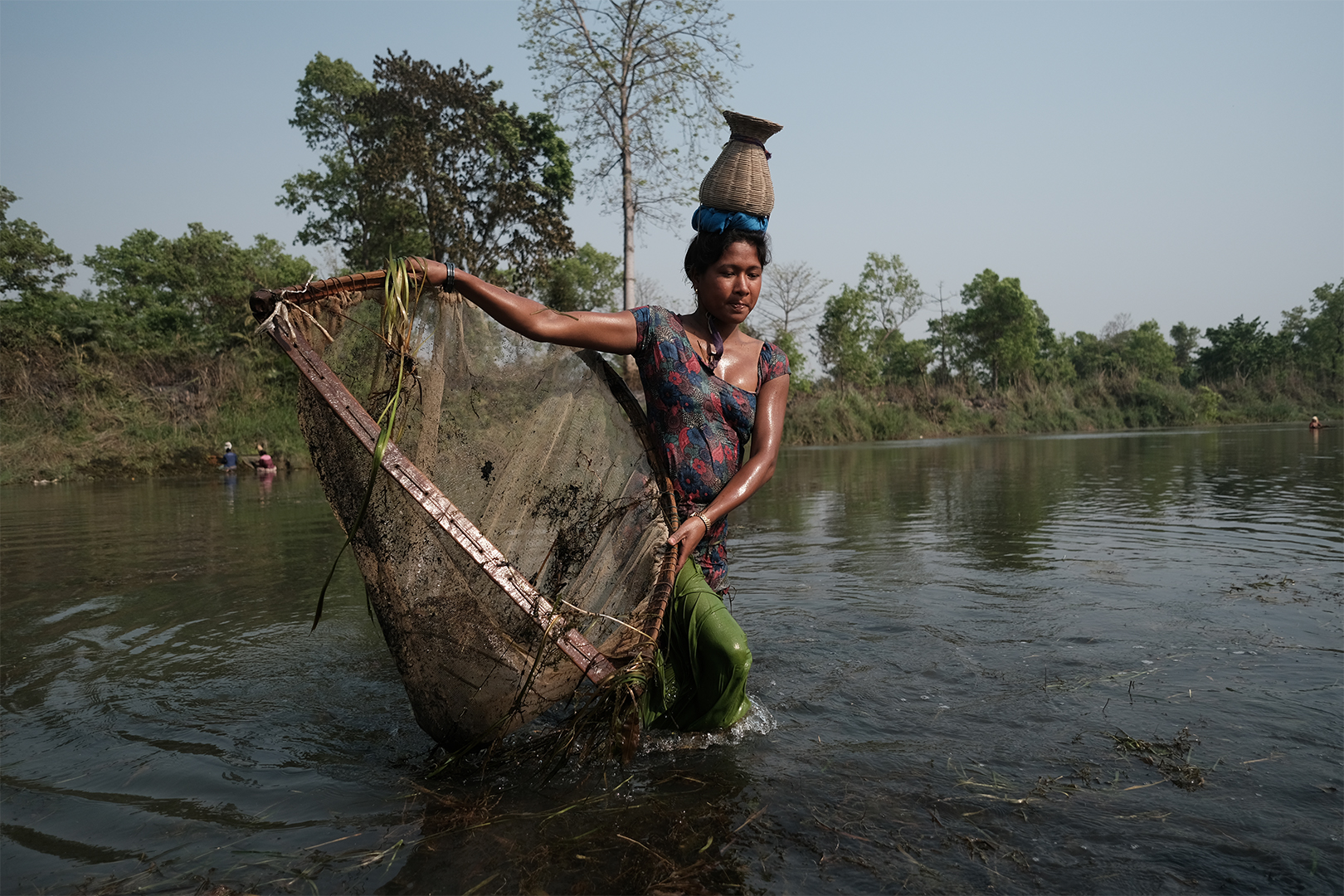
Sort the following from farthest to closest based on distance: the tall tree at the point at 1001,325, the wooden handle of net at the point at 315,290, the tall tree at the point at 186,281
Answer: the tall tree at the point at 1001,325 → the tall tree at the point at 186,281 → the wooden handle of net at the point at 315,290

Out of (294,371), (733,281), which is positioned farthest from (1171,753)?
(294,371)

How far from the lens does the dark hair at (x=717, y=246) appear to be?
2.67 metres

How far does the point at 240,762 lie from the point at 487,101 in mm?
21062

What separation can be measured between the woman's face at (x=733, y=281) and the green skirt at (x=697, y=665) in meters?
0.81

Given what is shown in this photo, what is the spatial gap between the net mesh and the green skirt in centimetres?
19

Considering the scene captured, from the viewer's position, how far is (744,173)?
268 cm

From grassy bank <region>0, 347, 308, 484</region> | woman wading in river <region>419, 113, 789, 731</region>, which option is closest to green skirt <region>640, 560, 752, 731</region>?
woman wading in river <region>419, 113, 789, 731</region>

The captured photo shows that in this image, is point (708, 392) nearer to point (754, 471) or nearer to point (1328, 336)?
point (754, 471)

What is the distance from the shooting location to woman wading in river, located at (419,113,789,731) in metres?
2.62

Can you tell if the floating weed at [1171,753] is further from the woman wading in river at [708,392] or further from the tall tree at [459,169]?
the tall tree at [459,169]

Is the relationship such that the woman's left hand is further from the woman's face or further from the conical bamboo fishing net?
the woman's face

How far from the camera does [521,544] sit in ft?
9.19

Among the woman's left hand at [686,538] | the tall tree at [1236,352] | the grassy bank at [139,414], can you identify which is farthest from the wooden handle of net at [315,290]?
the tall tree at [1236,352]

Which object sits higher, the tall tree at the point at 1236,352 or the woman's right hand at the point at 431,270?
the tall tree at the point at 1236,352
